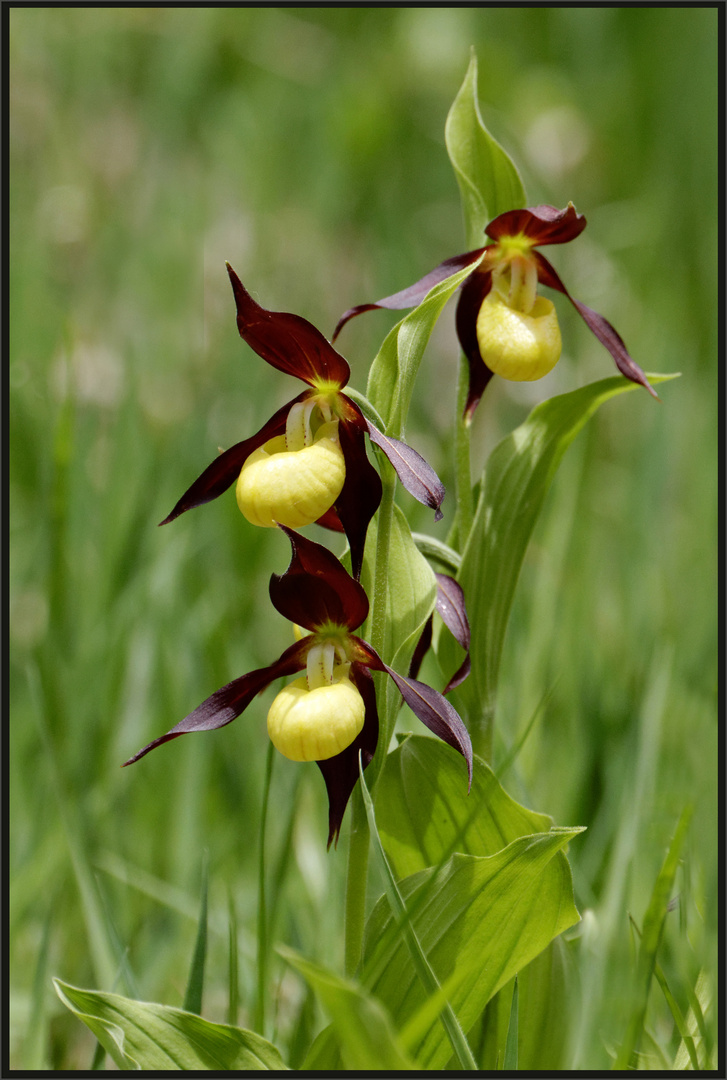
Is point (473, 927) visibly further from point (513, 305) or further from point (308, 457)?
point (513, 305)

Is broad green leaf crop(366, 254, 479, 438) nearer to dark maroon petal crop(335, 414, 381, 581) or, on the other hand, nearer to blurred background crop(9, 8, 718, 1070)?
dark maroon petal crop(335, 414, 381, 581)

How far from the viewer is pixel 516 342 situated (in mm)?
836

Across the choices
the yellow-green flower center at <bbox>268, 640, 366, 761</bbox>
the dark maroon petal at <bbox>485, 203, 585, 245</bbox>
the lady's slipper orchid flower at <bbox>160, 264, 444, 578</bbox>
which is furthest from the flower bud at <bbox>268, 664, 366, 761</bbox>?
the dark maroon petal at <bbox>485, 203, 585, 245</bbox>

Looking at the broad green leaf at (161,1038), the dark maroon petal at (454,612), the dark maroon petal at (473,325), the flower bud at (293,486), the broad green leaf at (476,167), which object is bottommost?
the broad green leaf at (161,1038)

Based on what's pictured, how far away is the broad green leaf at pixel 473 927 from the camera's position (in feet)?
2.31

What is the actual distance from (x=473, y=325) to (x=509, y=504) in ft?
0.66

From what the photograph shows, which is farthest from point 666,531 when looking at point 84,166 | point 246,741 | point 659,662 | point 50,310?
point 84,166

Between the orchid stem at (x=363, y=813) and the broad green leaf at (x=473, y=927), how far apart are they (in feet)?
0.08

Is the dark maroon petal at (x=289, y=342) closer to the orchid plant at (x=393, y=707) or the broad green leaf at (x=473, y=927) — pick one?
the orchid plant at (x=393, y=707)

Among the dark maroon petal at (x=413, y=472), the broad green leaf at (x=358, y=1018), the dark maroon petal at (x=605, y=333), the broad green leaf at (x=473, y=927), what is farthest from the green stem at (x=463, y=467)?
the broad green leaf at (x=358, y=1018)

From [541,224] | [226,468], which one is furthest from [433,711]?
[541,224]

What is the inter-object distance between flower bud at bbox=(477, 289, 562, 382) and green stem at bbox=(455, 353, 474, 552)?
7cm

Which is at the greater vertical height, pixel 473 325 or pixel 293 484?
pixel 473 325

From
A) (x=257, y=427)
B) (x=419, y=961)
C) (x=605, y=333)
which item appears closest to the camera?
(x=419, y=961)
